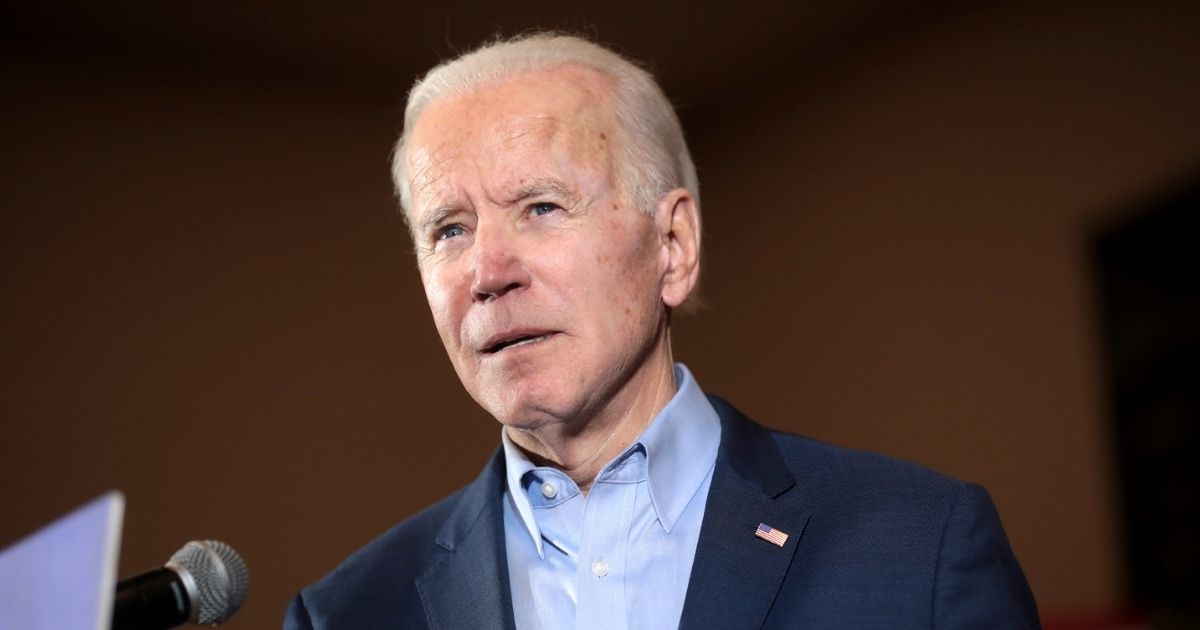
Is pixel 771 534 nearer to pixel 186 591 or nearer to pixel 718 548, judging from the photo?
pixel 718 548

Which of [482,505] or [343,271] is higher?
[343,271]

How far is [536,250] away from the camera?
1.74 m

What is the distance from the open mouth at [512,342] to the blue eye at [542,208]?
179 mm

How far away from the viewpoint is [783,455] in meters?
1.83

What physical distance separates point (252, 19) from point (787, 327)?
9.32 ft

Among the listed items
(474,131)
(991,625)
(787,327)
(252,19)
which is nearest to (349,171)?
(252,19)

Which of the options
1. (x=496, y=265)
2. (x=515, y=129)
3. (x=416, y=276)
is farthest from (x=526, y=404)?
(x=416, y=276)

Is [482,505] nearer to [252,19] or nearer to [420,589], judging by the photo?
[420,589]

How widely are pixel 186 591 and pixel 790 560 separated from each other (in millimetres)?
779

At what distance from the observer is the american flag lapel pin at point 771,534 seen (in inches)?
65.2

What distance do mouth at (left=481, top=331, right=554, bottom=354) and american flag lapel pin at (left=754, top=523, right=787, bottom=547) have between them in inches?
15.2

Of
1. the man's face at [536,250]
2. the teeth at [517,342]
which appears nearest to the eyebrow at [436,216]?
the man's face at [536,250]

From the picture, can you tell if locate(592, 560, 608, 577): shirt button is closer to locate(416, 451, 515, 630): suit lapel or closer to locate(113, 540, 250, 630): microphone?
locate(416, 451, 515, 630): suit lapel

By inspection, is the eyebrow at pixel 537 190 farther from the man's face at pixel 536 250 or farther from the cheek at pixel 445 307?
the cheek at pixel 445 307
